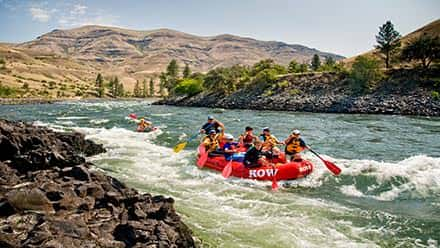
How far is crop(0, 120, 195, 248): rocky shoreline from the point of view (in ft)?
20.1

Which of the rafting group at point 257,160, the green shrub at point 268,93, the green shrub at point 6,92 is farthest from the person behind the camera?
the green shrub at point 6,92

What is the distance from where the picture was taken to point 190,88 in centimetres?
7856

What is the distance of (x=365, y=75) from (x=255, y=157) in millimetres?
41781

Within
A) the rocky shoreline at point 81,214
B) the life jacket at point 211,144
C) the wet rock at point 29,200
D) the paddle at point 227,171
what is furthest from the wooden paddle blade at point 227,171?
the wet rock at point 29,200

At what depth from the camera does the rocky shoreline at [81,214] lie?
20.1 feet

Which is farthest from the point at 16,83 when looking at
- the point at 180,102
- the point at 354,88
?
the point at 354,88

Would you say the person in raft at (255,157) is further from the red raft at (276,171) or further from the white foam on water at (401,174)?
the white foam on water at (401,174)

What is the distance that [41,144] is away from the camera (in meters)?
14.4

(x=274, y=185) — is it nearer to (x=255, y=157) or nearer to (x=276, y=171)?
(x=276, y=171)

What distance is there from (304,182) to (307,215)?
13.0 ft

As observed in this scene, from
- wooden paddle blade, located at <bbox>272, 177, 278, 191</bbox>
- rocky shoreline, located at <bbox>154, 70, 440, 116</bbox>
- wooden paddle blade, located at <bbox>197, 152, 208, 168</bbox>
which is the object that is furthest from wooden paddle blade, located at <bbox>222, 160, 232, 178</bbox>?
rocky shoreline, located at <bbox>154, 70, 440, 116</bbox>

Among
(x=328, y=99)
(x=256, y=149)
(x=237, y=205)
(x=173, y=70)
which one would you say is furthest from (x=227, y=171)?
(x=173, y=70)

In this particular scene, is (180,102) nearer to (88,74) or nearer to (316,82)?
(316,82)

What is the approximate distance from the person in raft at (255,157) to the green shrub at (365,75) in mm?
40125
